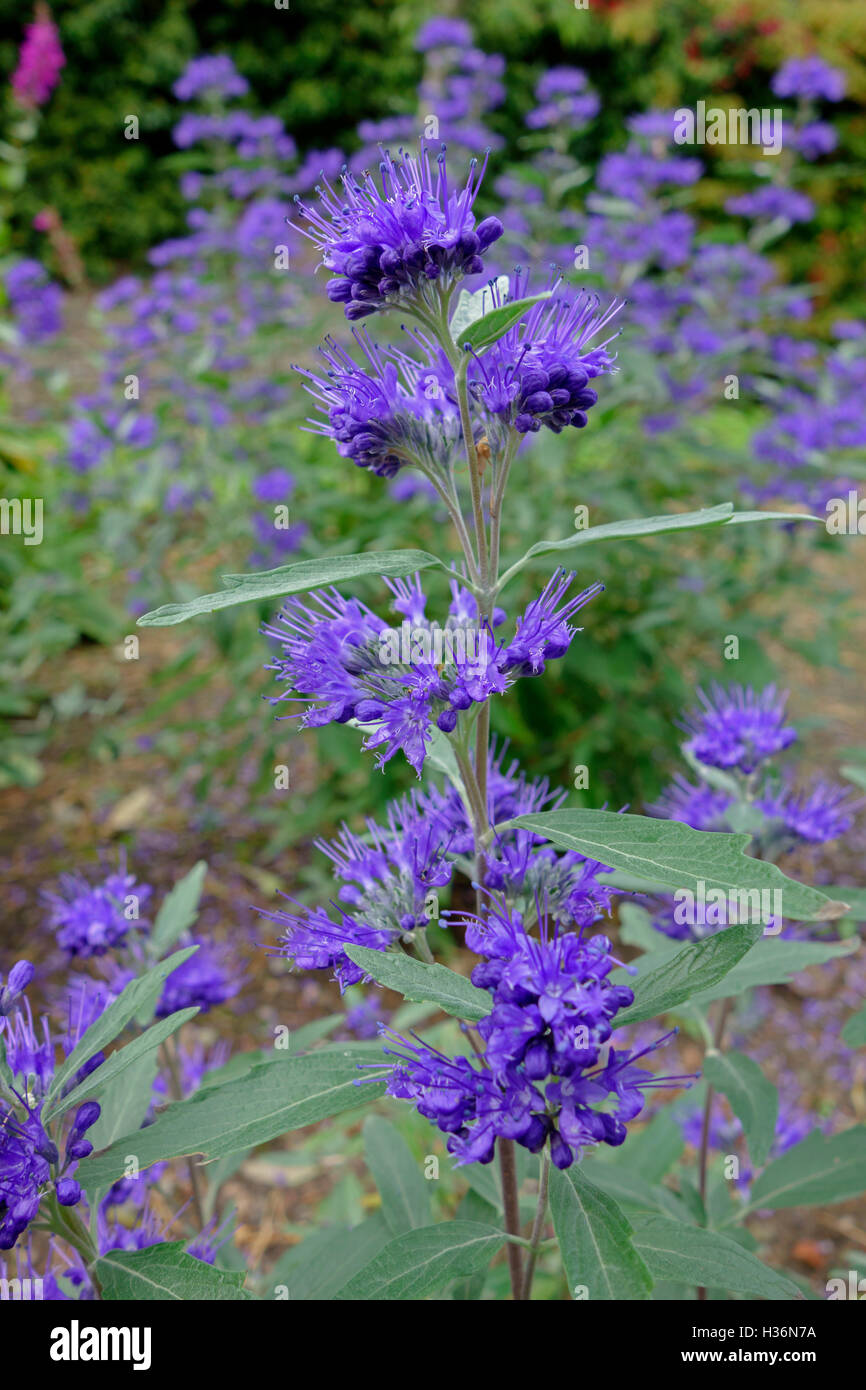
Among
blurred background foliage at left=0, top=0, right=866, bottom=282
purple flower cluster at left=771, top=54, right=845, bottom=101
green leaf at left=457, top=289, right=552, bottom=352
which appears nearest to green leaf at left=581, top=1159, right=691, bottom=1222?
green leaf at left=457, top=289, right=552, bottom=352

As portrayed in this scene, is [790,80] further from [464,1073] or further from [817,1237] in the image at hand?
[464,1073]

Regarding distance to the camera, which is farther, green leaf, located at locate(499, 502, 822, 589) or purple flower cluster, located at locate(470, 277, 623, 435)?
purple flower cluster, located at locate(470, 277, 623, 435)

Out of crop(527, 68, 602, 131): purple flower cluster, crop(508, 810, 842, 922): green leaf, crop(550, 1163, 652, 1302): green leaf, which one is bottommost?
crop(550, 1163, 652, 1302): green leaf

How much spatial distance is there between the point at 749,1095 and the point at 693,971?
2.43 feet

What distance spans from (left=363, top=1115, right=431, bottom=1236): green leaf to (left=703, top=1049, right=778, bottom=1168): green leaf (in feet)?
1.64

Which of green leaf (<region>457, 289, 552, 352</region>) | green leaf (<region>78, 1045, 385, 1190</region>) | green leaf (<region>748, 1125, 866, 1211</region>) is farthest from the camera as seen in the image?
green leaf (<region>748, 1125, 866, 1211</region>)

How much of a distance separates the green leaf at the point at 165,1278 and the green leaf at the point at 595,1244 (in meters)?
0.34

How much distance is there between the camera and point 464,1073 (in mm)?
1097

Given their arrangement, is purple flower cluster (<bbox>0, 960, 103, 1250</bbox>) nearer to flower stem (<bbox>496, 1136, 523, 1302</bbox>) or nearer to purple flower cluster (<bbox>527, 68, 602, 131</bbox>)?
flower stem (<bbox>496, 1136, 523, 1302</bbox>)

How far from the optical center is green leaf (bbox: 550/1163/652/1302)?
979 millimetres

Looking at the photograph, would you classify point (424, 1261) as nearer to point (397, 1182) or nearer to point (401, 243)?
point (397, 1182)

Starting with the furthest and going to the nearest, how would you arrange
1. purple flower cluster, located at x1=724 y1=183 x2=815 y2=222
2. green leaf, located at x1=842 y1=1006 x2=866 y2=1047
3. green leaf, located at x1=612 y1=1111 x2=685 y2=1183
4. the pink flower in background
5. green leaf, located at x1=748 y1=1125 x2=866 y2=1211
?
1. the pink flower in background
2. purple flower cluster, located at x1=724 y1=183 x2=815 y2=222
3. green leaf, located at x1=612 y1=1111 x2=685 y2=1183
4. green leaf, located at x1=748 y1=1125 x2=866 y2=1211
5. green leaf, located at x1=842 y1=1006 x2=866 y2=1047
